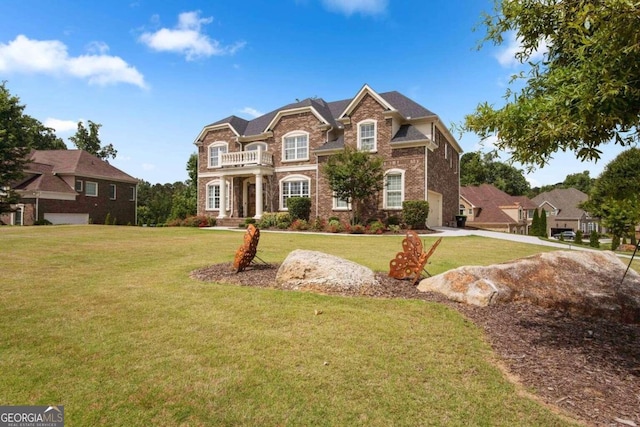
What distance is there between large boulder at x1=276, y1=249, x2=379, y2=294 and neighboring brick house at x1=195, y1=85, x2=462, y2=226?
15.8 metres

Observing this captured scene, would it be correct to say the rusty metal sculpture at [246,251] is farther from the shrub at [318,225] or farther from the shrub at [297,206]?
the shrub at [297,206]

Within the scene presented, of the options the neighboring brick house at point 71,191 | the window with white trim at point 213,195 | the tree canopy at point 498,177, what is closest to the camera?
the neighboring brick house at point 71,191

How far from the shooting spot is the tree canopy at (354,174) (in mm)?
20406

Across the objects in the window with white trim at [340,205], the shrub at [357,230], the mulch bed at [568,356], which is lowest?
the mulch bed at [568,356]

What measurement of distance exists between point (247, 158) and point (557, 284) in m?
23.4

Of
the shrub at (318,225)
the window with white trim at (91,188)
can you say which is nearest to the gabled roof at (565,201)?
the shrub at (318,225)

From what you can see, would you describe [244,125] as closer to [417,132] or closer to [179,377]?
[417,132]

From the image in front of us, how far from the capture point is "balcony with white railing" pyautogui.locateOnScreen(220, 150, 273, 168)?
25938mm

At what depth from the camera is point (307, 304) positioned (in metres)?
5.65

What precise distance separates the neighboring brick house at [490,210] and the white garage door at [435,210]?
1749 centimetres

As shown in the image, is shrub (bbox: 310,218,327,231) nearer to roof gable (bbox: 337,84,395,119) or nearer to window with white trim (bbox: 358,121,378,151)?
window with white trim (bbox: 358,121,378,151)

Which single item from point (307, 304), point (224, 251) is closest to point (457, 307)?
point (307, 304)

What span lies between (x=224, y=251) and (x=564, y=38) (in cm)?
1069

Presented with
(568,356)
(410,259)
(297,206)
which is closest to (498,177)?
(297,206)
